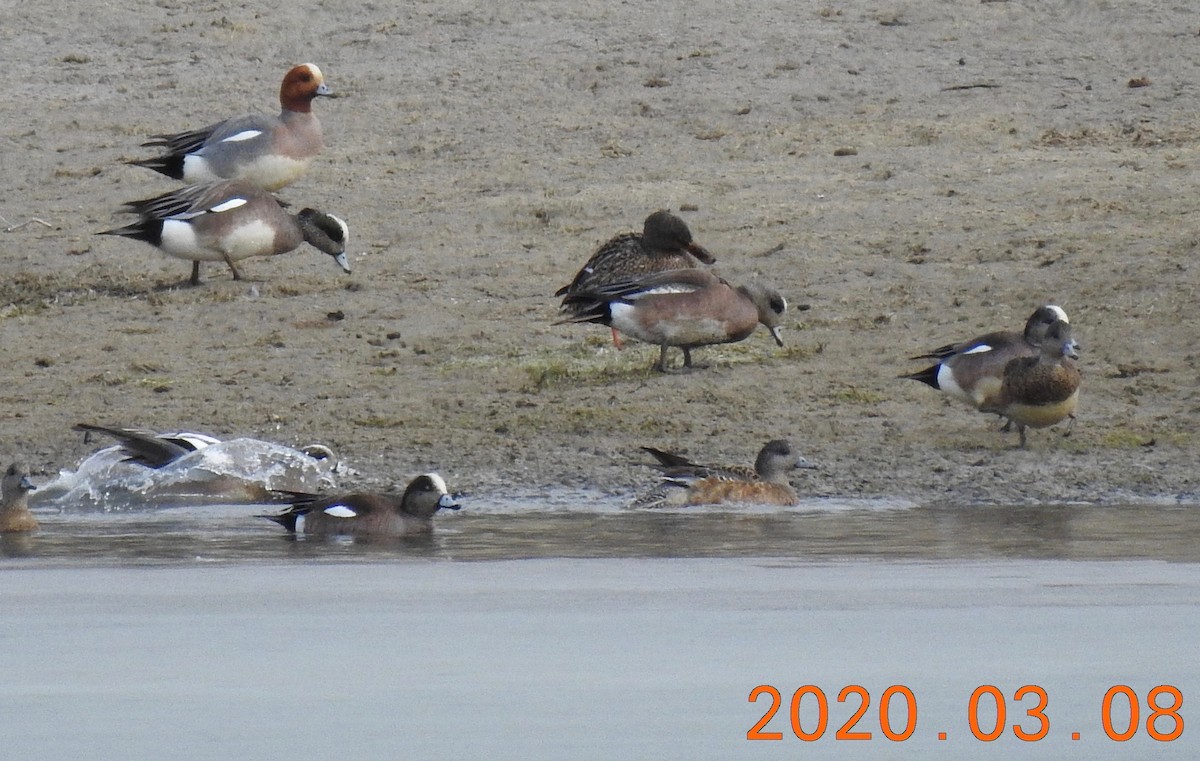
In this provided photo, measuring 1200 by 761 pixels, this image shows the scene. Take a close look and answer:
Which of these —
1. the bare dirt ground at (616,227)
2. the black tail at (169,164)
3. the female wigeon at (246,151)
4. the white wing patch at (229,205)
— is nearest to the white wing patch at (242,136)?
the female wigeon at (246,151)

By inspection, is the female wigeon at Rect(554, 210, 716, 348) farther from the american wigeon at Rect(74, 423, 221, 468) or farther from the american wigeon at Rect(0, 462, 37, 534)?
the american wigeon at Rect(0, 462, 37, 534)

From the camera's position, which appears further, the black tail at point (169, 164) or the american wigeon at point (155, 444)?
the black tail at point (169, 164)

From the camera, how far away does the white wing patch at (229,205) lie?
42.1 ft

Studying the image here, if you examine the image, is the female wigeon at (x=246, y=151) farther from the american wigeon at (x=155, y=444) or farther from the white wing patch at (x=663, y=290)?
the american wigeon at (x=155, y=444)

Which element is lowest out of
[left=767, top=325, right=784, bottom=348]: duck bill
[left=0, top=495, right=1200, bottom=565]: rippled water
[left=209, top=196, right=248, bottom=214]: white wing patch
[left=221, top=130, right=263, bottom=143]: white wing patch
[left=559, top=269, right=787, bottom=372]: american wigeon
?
[left=0, top=495, right=1200, bottom=565]: rippled water

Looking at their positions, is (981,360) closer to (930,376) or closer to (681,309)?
(930,376)

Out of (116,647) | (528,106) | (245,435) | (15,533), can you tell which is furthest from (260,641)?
(528,106)


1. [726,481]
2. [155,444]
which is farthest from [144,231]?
[726,481]

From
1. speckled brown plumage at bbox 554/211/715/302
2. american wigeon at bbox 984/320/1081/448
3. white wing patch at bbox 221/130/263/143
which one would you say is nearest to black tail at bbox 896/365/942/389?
american wigeon at bbox 984/320/1081/448

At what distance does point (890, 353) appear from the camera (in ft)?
37.1

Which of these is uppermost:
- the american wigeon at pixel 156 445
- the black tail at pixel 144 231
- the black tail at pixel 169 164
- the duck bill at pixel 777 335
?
the black tail at pixel 169 164

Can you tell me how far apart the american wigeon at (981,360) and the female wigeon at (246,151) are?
4909 millimetres

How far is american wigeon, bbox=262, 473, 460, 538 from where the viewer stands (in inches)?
342

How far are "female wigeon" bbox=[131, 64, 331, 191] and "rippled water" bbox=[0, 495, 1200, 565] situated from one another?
4775 millimetres
